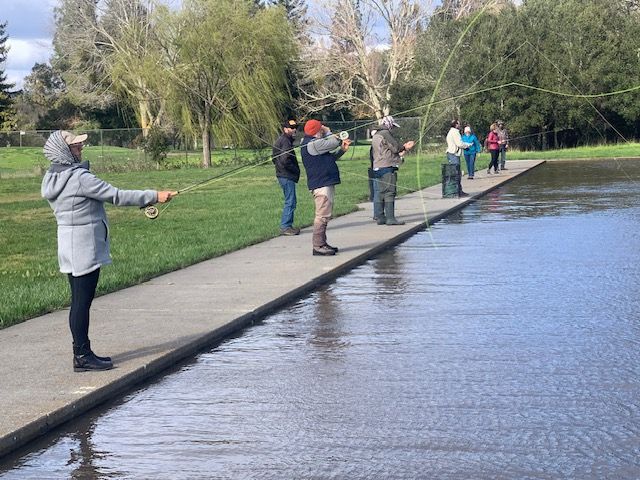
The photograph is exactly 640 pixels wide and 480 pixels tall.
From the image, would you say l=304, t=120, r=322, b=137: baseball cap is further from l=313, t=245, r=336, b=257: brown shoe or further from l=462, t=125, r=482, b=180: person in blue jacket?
l=462, t=125, r=482, b=180: person in blue jacket

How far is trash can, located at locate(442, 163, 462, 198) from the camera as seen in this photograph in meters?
27.6

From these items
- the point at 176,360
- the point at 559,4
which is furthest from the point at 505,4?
the point at 176,360

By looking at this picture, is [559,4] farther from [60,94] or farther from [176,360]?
[176,360]

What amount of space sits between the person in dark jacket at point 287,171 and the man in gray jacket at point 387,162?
169 cm

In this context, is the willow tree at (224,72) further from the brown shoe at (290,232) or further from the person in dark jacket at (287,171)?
the brown shoe at (290,232)

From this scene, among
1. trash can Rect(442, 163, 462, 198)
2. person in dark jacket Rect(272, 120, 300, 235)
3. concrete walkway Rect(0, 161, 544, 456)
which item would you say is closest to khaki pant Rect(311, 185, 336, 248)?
concrete walkway Rect(0, 161, 544, 456)

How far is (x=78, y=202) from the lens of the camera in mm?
8195

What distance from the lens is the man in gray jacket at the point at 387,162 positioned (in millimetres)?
20125

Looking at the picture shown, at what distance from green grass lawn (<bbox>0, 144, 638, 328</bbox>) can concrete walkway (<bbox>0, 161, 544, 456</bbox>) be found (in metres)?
0.48

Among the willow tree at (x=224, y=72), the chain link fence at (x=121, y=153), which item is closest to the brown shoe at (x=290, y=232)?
the chain link fence at (x=121, y=153)

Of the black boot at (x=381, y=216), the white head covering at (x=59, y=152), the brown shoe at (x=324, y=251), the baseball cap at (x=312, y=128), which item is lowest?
the brown shoe at (x=324, y=251)

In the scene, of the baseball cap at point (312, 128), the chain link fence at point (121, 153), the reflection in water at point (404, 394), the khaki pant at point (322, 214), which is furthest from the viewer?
the chain link fence at point (121, 153)

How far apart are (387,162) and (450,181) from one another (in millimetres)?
7793

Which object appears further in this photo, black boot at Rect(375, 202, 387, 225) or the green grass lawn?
black boot at Rect(375, 202, 387, 225)
